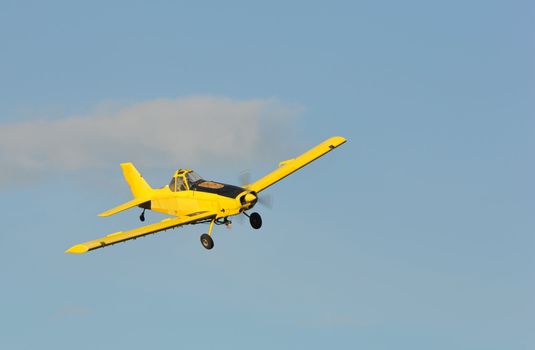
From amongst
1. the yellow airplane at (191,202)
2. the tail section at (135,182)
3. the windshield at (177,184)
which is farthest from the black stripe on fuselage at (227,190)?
the tail section at (135,182)

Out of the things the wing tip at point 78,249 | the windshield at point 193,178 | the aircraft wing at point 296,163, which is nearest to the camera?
the wing tip at point 78,249

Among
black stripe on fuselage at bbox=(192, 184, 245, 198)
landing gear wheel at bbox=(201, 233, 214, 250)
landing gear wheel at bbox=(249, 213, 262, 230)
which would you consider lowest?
landing gear wheel at bbox=(201, 233, 214, 250)

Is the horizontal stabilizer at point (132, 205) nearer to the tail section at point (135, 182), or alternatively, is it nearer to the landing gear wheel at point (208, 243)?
the tail section at point (135, 182)

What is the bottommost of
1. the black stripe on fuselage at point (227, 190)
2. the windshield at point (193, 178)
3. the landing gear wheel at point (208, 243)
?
the landing gear wheel at point (208, 243)

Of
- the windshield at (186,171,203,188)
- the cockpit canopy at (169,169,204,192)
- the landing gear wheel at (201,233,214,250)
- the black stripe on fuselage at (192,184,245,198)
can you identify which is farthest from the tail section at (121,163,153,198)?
the landing gear wheel at (201,233,214,250)

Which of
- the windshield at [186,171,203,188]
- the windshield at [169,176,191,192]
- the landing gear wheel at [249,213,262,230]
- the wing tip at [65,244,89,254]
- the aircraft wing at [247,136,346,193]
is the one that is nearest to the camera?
the wing tip at [65,244,89,254]

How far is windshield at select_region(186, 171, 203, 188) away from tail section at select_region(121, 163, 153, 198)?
3875mm

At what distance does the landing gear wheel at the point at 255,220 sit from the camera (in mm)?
54844

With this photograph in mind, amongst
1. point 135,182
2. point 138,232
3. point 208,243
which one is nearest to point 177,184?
point 138,232

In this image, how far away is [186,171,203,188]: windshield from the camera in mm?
56656

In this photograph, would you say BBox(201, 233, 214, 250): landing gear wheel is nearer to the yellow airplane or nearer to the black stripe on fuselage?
the yellow airplane

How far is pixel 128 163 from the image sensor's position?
63.7 m

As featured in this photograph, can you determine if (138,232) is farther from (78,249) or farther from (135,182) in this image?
(135,182)

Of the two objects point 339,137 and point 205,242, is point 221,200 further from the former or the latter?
point 339,137
